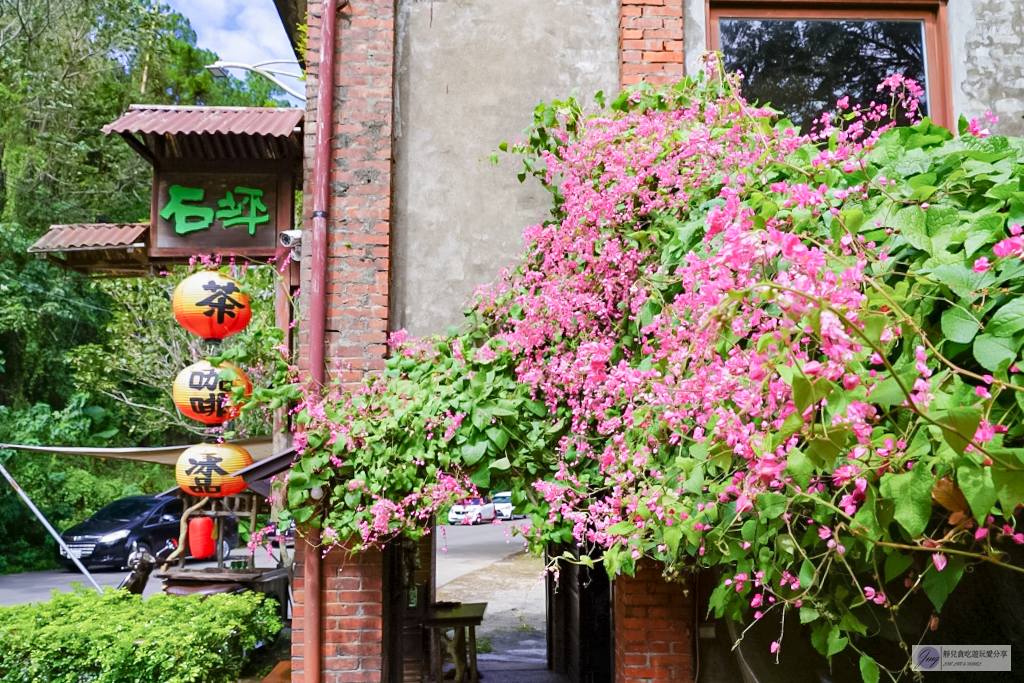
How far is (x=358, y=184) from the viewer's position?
17.5 ft

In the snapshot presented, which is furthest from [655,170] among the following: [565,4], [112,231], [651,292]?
[112,231]

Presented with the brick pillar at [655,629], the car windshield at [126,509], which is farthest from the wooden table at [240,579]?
the car windshield at [126,509]

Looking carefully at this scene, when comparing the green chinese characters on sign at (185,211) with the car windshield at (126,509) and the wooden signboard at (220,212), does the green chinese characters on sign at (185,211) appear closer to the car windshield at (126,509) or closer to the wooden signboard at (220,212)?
the wooden signboard at (220,212)

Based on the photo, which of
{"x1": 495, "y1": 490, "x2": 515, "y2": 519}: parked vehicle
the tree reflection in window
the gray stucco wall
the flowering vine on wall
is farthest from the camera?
the tree reflection in window

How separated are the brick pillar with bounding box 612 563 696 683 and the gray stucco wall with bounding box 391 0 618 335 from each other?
2090mm

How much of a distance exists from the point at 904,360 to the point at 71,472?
23.8m

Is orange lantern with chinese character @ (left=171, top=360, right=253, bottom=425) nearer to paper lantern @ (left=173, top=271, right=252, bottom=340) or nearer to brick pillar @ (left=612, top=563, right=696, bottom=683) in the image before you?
paper lantern @ (left=173, top=271, right=252, bottom=340)

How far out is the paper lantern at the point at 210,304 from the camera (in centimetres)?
659

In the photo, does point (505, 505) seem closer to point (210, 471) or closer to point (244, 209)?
point (210, 471)

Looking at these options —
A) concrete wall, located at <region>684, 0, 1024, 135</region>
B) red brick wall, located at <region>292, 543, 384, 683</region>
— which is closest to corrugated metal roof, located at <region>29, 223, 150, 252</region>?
red brick wall, located at <region>292, 543, 384, 683</region>

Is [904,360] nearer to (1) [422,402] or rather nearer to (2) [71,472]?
(1) [422,402]

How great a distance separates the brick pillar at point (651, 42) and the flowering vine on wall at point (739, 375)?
0.66 m

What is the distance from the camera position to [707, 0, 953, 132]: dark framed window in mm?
5574

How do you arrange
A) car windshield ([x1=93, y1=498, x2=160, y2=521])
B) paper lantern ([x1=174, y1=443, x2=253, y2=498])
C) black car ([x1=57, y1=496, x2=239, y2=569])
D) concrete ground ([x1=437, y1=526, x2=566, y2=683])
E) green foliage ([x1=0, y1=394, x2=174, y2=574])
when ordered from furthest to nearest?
car windshield ([x1=93, y1=498, x2=160, y2=521]) < green foliage ([x1=0, y1=394, x2=174, y2=574]) < black car ([x1=57, y1=496, x2=239, y2=569]) < concrete ground ([x1=437, y1=526, x2=566, y2=683]) < paper lantern ([x1=174, y1=443, x2=253, y2=498])
